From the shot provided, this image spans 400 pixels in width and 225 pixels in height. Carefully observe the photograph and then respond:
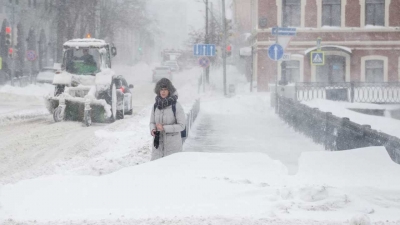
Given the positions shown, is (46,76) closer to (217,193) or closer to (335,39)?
(335,39)

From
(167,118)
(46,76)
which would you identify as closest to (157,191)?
(167,118)

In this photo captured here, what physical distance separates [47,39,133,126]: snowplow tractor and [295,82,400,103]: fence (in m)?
10.0

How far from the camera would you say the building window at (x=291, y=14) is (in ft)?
134

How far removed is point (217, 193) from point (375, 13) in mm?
34405

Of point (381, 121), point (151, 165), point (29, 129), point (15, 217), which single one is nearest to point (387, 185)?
point (151, 165)

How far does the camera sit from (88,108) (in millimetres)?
19672

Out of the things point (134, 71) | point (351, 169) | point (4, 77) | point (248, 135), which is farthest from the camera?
point (134, 71)

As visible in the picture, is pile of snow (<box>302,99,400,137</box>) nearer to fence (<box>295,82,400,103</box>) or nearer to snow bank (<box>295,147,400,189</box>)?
fence (<box>295,82,400,103</box>)

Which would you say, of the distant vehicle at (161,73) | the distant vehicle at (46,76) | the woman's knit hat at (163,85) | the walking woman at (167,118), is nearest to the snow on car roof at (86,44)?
the walking woman at (167,118)

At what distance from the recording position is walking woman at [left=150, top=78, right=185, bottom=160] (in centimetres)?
905

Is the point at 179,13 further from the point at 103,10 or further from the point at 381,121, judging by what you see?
the point at 381,121

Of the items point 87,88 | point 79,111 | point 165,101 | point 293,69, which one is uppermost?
point 293,69

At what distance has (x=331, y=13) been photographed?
40.8 m

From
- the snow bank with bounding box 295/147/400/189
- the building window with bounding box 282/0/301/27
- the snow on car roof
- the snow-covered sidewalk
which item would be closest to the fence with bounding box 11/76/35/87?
the building window with bounding box 282/0/301/27
